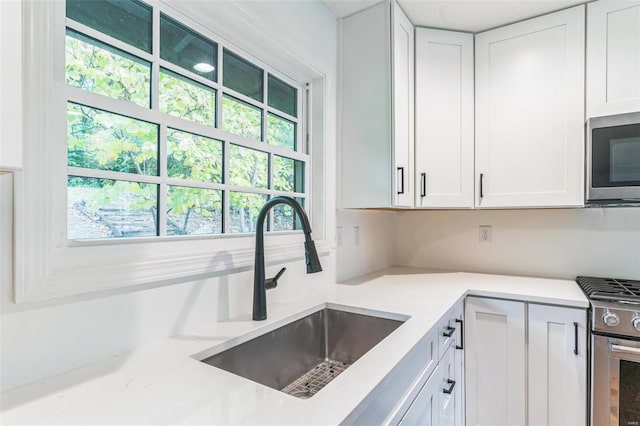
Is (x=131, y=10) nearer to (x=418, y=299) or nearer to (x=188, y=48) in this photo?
(x=188, y=48)

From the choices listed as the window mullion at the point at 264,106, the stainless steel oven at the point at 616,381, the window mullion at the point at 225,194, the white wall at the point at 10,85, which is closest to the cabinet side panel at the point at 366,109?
the window mullion at the point at 264,106

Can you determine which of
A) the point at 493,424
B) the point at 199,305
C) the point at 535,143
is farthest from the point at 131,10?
the point at 493,424

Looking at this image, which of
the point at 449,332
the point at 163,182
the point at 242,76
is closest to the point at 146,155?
the point at 163,182

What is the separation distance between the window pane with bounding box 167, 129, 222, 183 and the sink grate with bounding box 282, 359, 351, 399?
806mm

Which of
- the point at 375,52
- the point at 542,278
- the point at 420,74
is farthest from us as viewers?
the point at 542,278

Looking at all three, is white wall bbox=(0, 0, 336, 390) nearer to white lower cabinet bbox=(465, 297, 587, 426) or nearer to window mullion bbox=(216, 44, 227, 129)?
window mullion bbox=(216, 44, 227, 129)

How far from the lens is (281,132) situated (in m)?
1.66

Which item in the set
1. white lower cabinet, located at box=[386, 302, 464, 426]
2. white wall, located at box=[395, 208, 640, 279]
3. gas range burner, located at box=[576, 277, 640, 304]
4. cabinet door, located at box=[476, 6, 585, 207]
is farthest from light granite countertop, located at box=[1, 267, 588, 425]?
white wall, located at box=[395, 208, 640, 279]

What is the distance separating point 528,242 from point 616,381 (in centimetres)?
93

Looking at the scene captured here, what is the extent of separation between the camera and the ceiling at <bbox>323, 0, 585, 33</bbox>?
5.73 ft

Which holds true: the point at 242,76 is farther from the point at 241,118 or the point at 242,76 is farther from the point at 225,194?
the point at 225,194

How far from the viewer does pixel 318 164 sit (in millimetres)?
1763

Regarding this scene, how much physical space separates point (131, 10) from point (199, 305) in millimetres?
946

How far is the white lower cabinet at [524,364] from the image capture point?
1511 mm
